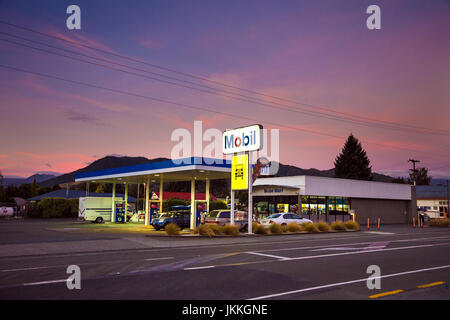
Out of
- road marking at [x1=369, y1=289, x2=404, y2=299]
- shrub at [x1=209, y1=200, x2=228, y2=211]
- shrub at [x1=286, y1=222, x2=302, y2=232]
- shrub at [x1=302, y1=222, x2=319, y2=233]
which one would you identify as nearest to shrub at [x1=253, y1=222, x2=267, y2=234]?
shrub at [x1=286, y1=222, x2=302, y2=232]

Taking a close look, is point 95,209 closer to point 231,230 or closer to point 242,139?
point 231,230

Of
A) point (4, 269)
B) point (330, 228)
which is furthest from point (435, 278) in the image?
point (330, 228)

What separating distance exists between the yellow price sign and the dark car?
601 centimetres

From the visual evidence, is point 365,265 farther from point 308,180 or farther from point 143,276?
point 308,180

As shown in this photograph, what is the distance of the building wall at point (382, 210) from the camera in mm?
42844

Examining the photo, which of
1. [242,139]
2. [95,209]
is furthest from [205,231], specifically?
[95,209]

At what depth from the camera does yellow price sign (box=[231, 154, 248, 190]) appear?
85.6ft

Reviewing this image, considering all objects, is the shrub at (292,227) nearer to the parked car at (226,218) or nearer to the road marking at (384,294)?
the parked car at (226,218)

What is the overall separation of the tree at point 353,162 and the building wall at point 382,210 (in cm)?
4324

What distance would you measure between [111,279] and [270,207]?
32623 millimetres

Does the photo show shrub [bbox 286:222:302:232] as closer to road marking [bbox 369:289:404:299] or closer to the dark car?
the dark car

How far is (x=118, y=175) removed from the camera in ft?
118

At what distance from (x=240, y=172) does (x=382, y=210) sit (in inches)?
1057

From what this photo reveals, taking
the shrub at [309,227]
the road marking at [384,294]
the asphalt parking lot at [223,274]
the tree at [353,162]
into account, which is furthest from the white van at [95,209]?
the tree at [353,162]
